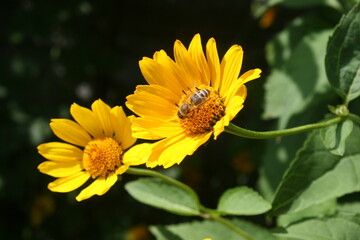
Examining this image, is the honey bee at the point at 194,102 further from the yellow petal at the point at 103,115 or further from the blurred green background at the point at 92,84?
the blurred green background at the point at 92,84

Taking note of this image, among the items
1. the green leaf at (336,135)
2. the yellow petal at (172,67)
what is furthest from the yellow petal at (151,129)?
the green leaf at (336,135)

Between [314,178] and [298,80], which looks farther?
[298,80]

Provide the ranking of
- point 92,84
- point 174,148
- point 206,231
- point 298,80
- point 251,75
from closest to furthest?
1. point 251,75
2. point 174,148
3. point 206,231
4. point 298,80
5. point 92,84

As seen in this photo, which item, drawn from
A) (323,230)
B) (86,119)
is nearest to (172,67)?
(86,119)

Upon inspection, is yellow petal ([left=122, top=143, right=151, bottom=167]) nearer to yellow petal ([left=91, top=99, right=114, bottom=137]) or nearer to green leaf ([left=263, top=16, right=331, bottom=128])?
yellow petal ([left=91, top=99, right=114, bottom=137])

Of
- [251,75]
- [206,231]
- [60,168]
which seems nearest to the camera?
[251,75]

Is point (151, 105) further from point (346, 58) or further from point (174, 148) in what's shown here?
point (346, 58)

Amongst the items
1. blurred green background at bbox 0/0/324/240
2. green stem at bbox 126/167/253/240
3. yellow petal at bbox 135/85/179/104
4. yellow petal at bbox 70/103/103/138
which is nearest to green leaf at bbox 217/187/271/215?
green stem at bbox 126/167/253/240
